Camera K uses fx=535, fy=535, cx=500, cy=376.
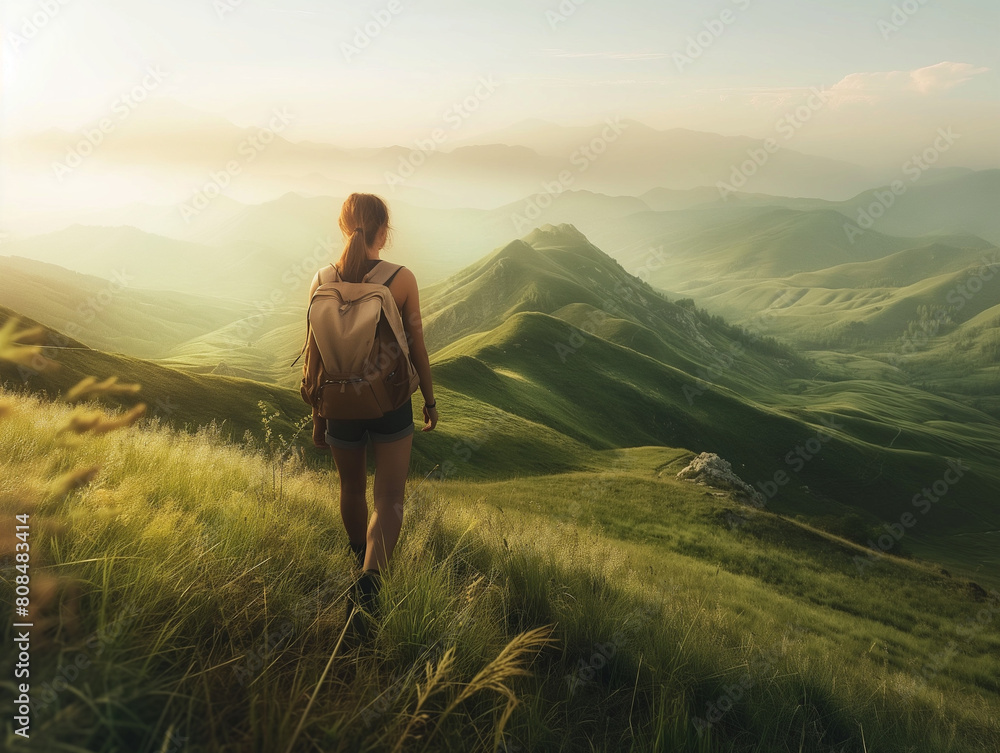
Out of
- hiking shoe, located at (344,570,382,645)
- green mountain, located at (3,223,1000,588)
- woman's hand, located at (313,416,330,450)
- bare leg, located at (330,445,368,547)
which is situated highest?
woman's hand, located at (313,416,330,450)

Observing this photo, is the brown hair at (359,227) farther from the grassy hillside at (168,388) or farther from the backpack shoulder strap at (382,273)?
the grassy hillside at (168,388)

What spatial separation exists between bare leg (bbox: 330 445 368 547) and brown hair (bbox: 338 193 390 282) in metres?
1.51

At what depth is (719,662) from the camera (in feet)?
14.3

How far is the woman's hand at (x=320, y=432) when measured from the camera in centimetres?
489

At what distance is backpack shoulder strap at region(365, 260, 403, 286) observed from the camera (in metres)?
4.45

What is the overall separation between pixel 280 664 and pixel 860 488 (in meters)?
96.6

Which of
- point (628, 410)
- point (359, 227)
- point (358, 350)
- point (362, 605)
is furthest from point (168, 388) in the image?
point (628, 410)

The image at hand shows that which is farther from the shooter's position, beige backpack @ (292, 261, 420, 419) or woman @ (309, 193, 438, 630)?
woman @ (309, 193, 438, 630)

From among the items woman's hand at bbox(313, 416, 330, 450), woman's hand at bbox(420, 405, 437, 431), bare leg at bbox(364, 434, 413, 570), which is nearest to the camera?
bare leg at bbox(364, 434, 413, 570)

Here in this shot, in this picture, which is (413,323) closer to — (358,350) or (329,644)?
(358,350)

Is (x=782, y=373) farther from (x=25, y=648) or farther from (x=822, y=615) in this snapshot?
(x=25, y=648)

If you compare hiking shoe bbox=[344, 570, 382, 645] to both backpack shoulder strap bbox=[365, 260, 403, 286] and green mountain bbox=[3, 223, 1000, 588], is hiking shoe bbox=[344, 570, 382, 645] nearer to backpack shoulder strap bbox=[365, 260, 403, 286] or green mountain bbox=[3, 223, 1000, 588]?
backpack shoulder strap bbox=[365, 260, 403, 286]

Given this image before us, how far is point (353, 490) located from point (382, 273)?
1.92 metres

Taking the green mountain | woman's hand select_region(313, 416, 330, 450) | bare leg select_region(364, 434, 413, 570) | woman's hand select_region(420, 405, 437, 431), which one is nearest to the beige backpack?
bare leg select_region(364, 434, 413, 570)
